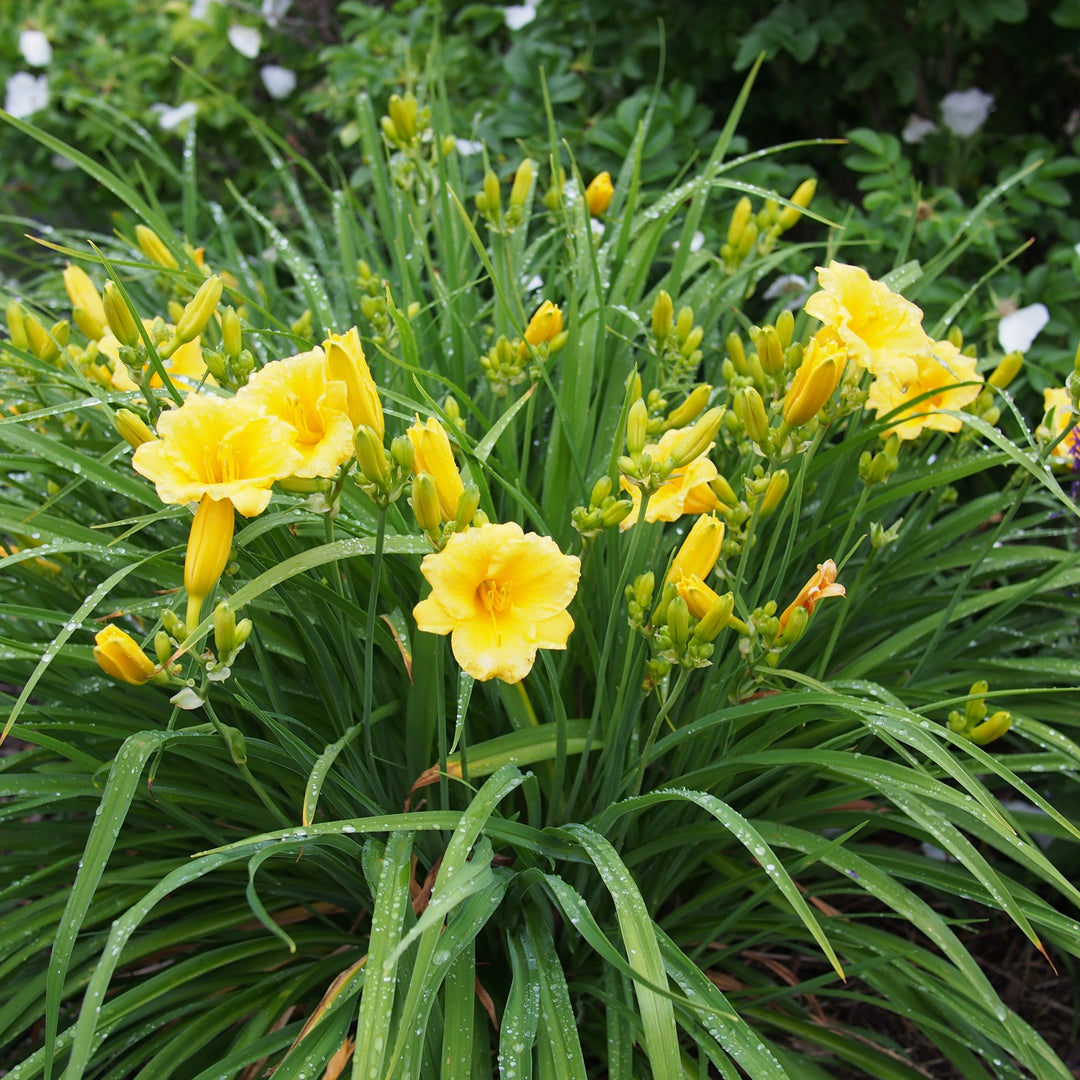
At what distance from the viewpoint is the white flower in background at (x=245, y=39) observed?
3086 millimetres

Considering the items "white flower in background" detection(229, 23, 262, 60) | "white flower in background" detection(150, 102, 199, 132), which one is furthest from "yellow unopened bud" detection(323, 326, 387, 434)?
"white flower in background" detection(229, 23, 262, 60)

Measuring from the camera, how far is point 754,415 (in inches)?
43.3

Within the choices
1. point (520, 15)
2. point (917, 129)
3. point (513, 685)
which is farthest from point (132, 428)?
point (917, 129)

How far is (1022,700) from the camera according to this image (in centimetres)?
154

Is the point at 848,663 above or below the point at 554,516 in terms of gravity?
below

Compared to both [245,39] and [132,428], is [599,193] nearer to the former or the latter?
[132,428]

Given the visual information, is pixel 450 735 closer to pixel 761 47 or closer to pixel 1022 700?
pixel 1022 700

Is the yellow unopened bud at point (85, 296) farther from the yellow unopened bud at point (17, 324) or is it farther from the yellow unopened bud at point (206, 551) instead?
the yellow unopened bud at point (206, 551)

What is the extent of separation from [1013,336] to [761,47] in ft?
2.93

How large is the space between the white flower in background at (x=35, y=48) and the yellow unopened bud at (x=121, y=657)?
3.14m

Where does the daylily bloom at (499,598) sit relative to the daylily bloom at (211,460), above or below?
below

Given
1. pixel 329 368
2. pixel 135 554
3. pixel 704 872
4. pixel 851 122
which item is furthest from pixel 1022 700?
pixel 851 122

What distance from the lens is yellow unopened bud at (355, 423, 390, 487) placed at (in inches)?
36.1

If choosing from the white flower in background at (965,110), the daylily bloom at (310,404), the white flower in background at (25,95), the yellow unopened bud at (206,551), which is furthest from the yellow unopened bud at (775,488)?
the white flower in background at (25,95)
